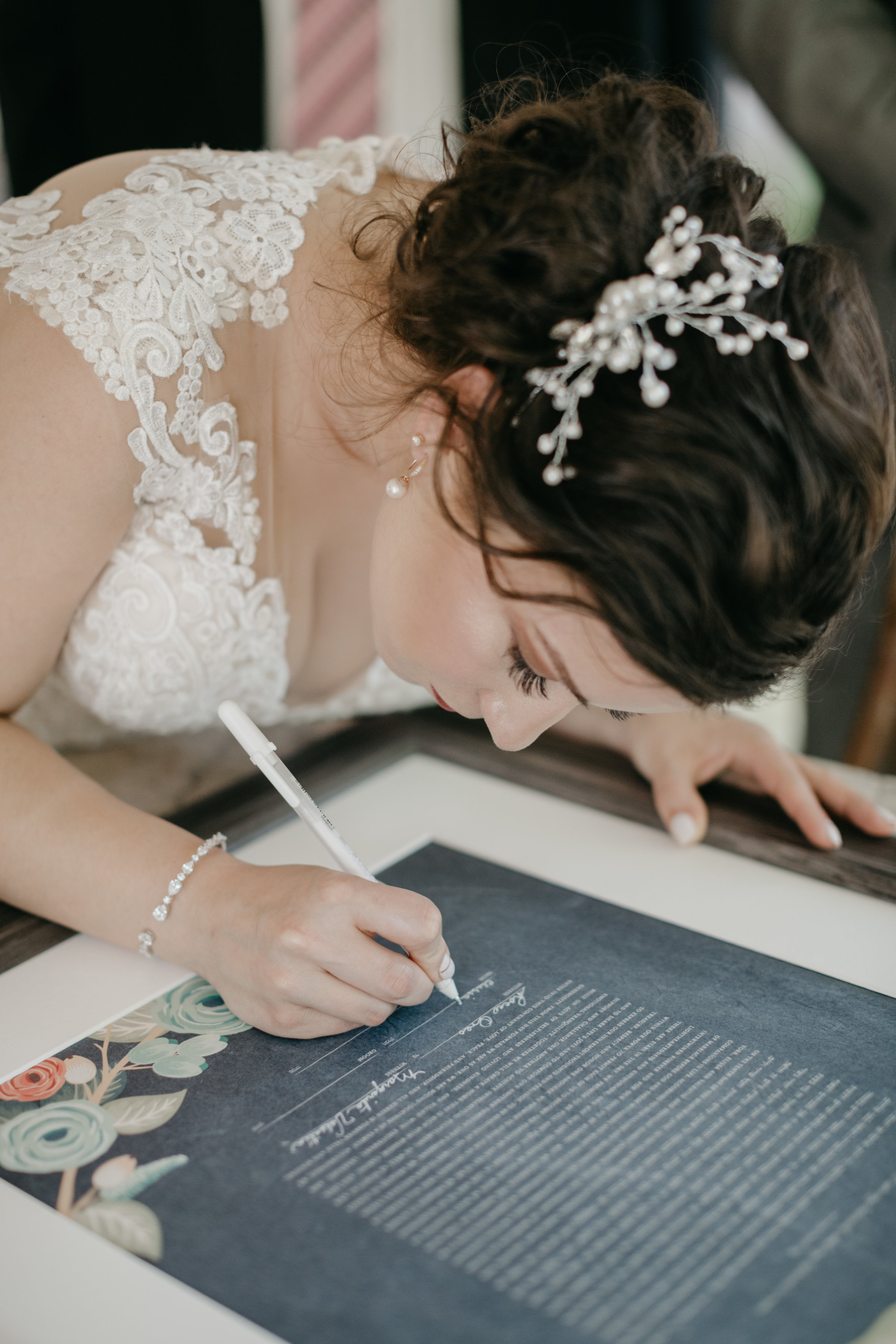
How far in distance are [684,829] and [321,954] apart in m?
0.41

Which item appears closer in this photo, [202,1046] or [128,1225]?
[128,1225]

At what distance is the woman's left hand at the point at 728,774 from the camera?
110 cm

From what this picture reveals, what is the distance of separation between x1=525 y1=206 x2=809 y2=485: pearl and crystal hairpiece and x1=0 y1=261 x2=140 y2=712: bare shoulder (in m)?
0.45

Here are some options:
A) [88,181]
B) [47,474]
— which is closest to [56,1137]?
[47,474]

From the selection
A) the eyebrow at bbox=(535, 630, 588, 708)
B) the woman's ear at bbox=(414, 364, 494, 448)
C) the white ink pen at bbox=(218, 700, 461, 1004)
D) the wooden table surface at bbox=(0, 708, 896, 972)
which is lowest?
the wooden table surface at bbox=(0, 708, 896, 972)

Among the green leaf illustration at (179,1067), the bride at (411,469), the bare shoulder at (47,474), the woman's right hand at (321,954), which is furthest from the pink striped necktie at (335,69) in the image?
the green leaf illustration at (179,1067)

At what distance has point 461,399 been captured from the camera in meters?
0.89

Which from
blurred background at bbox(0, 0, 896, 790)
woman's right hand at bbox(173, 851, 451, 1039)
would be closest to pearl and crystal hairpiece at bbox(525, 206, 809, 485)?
blurred background at bbox(0, 0, 896, 790)

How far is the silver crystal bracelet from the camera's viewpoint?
0.93 m

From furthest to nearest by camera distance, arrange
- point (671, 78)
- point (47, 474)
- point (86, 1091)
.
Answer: point (671, 78)
point (47, 474)
point (86, 1091)

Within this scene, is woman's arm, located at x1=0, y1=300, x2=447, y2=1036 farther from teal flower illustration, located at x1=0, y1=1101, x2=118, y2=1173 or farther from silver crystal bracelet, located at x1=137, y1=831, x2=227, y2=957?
teal flower illustration, located at x1=0, y1=1101, x2=118, y2=1173

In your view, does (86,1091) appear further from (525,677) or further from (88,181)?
(88,181)

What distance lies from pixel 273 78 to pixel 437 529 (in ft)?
11.1
